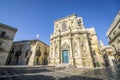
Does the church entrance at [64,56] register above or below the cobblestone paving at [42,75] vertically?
above

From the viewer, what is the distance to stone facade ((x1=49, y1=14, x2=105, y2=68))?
606 inches

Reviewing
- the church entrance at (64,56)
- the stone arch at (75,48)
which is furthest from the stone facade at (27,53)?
the stone arch at (75,48)

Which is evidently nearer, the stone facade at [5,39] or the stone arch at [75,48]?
the stone arch at [75,48]

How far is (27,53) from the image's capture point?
23641mm

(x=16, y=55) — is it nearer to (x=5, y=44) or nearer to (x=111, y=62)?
(x=5, y=44)

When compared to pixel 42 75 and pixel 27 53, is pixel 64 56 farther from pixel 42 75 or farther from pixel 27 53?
pixel 27 53

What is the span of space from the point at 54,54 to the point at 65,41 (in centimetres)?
433

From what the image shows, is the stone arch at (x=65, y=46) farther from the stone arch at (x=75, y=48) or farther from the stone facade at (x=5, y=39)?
the stone facade at (x=5, y=39)

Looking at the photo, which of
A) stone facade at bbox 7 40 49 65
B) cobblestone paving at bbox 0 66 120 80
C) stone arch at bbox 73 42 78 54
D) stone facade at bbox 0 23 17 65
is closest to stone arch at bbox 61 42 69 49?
stone arch at bbox 73 42 78 54

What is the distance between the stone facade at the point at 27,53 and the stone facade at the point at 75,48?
6.59m

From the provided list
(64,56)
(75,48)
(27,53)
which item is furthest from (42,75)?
(27,53)

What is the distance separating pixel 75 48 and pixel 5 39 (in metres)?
18.6

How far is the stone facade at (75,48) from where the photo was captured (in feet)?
50.5

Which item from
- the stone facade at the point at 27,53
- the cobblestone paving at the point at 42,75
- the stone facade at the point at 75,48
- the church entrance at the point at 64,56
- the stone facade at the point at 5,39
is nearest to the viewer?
the cobblestone paving at the point at 42,75
